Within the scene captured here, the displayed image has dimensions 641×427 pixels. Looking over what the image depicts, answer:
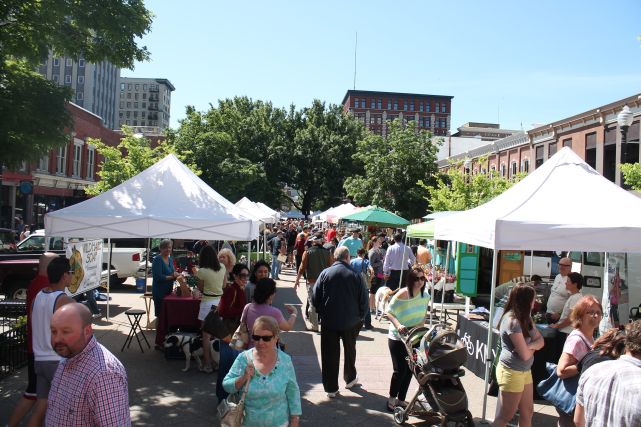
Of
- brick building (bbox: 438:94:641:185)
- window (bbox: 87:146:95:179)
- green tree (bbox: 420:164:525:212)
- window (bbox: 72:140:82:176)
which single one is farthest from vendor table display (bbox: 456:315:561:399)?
window (bbox: 87:146:95:179)

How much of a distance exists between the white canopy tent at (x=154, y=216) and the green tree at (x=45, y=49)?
2301 millimetres

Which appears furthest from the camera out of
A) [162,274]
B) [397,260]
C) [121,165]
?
[121,165]

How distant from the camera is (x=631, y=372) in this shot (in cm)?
320

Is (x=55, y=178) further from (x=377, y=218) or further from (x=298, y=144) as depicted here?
(x=377, y=218)

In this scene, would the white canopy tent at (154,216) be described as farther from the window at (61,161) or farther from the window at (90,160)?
the window at (90,160)

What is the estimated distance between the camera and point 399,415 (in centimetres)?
589

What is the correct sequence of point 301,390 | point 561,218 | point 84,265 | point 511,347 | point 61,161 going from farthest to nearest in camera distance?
point 61,161
point 84,265
point 301,390
point 561,218
point 511,347

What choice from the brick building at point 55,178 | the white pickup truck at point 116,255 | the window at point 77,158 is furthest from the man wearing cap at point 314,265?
the window at point 77,158

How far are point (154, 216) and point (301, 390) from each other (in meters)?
3.25

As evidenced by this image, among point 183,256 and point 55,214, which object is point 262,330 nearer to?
point 55,214

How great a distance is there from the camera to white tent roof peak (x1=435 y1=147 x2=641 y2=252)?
6316 mm

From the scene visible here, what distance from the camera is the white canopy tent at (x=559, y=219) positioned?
249 inches

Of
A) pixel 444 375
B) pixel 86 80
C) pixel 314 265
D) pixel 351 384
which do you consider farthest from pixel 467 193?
pixel 86 80

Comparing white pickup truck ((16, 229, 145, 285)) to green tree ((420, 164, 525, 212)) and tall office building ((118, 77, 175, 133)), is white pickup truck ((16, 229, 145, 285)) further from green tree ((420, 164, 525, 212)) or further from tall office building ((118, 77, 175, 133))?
tall office building ((118, 77, 175, 133))
